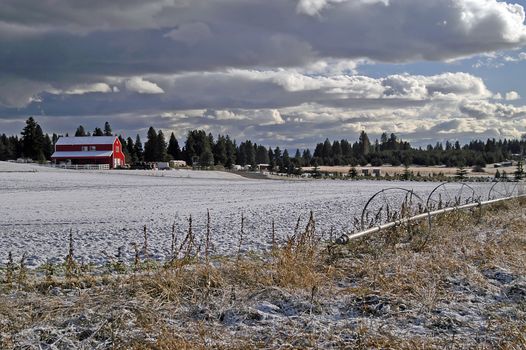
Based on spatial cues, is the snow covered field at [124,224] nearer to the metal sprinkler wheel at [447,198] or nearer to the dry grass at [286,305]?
the dry grass at [286,305]

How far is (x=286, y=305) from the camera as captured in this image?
5.99 meters

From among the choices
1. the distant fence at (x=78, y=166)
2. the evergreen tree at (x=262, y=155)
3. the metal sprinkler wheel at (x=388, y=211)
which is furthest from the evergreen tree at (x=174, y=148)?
the metal sprinkler wheel at (x=388, y=211)

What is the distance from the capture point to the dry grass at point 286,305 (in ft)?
16.1

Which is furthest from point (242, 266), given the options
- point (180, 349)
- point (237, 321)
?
point (180, 349)

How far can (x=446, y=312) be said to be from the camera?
5.80m

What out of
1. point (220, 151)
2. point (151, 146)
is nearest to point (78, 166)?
point (151, 146)

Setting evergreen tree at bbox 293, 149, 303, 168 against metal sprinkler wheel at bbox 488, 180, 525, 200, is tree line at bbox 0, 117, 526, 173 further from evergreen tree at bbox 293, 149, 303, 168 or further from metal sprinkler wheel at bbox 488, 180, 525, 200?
metal sprinkler wheel at bbox 488, 180, 525, 200

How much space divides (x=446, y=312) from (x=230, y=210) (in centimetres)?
1485

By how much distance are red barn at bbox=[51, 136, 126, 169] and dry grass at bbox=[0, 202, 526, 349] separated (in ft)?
255

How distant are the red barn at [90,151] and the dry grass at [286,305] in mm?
77859

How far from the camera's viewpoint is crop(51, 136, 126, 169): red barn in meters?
83.1

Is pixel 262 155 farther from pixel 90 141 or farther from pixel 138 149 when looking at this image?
pixel 90 141

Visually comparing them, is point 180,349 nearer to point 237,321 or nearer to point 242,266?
point 237,321

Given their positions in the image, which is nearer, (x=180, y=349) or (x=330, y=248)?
(x=180, y=349)
